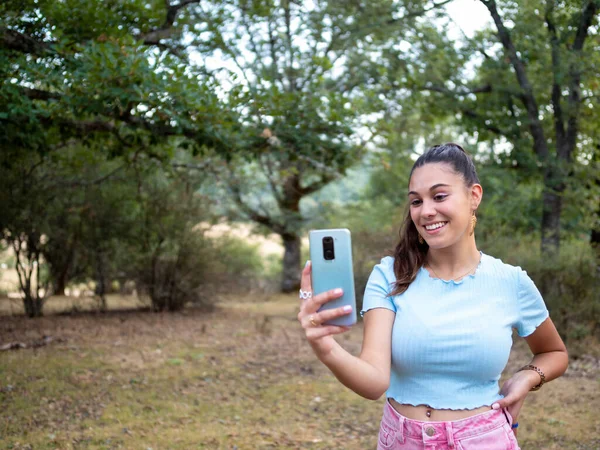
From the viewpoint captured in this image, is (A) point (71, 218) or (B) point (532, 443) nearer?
(B) point (532, 443)

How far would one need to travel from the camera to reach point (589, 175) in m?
9.24

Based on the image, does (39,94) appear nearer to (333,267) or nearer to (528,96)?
(333,267)

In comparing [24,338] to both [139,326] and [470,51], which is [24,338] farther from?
[470,51]

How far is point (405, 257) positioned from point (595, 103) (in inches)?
337

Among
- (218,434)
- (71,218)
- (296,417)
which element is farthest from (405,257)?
(71,218)

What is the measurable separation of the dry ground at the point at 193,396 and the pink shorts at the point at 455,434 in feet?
11.3

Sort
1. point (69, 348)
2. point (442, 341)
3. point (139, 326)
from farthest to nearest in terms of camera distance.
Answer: point (139, 326) → point (69, 348) → point (442, 341)

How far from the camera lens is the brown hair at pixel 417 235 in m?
2.09

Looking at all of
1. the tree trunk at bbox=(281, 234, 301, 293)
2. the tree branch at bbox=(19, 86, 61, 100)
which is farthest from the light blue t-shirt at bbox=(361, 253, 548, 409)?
the tree trunk at bbox=(281, 234, 301, 293)

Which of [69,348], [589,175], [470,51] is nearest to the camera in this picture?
[69,348]

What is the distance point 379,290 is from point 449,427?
490 millimetres

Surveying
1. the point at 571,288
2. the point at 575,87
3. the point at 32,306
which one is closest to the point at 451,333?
the point at 571,288

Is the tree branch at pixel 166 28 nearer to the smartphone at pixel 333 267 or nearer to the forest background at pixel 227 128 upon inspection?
the forest background at pixel 227 128

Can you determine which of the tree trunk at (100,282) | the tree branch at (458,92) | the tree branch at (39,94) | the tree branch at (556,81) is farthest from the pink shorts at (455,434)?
the tree branch at (458,92)
